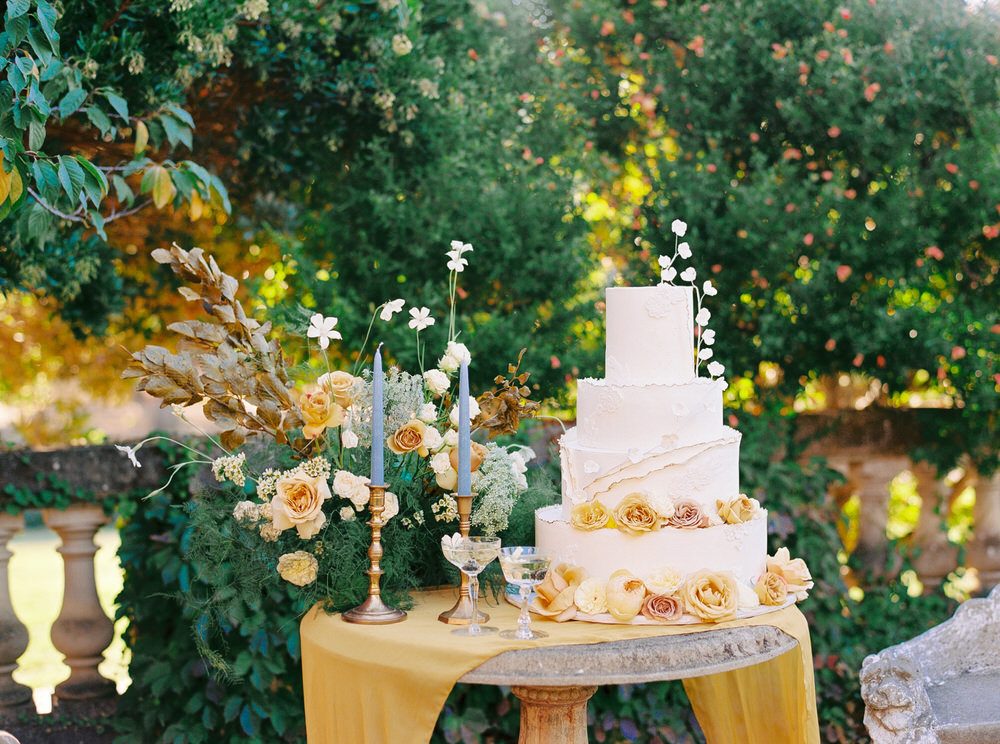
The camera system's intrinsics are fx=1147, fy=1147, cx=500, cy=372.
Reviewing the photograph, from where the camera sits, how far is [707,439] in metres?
2.94

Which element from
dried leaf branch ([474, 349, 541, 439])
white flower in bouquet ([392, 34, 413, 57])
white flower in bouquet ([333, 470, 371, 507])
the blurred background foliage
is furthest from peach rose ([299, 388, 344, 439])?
white flower in bouquet ([392, 34, 413, 57])

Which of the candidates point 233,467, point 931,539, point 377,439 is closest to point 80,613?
A: point 233,467

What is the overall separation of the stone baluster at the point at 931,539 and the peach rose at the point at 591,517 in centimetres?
308

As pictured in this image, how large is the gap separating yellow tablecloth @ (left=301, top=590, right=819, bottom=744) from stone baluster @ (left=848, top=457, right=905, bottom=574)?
243 centimetres

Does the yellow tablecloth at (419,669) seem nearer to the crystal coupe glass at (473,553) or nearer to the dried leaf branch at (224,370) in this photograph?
the crystal coupe glass at (473,553)

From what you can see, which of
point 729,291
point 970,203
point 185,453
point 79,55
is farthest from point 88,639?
point 970,203

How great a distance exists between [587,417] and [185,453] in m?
1.91

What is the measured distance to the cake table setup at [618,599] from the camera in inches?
99.4

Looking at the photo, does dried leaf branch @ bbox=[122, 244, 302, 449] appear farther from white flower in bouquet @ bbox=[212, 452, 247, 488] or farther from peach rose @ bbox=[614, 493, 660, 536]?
peach rose @ bbox=[614, 493, 660, 536]

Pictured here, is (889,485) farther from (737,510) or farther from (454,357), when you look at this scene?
(454,357)

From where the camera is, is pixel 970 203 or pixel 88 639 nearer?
pixel 88 639

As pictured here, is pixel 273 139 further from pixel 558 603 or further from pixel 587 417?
pixel 558 603

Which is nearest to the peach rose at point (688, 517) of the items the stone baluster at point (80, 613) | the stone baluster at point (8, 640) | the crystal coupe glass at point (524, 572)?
the crystal coupe glass at point (524, 572)

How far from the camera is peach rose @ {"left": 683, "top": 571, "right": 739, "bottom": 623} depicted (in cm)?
264
